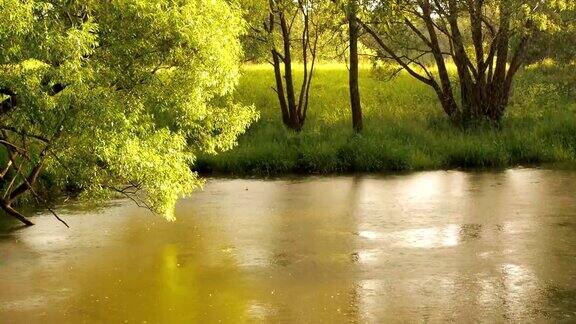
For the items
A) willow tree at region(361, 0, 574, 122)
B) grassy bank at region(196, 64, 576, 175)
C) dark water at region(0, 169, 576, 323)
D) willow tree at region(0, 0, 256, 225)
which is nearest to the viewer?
dark water at region(0, 169, 576, 323)

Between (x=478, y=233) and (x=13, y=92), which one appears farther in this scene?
(x=478, y=233)

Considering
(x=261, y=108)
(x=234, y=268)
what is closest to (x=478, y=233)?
(x=234, y=268)

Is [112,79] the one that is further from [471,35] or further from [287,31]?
[471,35]

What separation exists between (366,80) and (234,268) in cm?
2304

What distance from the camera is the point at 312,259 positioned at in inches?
554

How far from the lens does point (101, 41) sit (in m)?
13.1

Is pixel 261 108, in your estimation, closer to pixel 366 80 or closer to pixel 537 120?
pixel 366 80

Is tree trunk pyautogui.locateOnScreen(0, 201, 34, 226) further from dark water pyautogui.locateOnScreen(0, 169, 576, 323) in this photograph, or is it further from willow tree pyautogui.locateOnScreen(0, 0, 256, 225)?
willow tree pyautogui.locateOnScreen(0, 0, 256, 225)

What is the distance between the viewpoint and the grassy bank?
24.0m

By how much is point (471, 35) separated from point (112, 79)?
18.8m

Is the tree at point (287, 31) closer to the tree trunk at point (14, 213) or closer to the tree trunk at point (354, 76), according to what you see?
the tree trunk at point (354, 76)

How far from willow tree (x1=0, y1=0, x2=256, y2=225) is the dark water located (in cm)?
150

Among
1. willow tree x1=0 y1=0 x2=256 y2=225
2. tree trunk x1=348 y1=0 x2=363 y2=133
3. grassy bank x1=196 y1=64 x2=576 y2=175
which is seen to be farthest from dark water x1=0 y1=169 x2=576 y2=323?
tree trunk x1=348 y1=0 x2=363 y2=133

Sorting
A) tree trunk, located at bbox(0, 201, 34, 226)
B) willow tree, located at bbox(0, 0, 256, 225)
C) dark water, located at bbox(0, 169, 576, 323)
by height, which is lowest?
dark water, located at bbox(0, 169, 576, 323)
